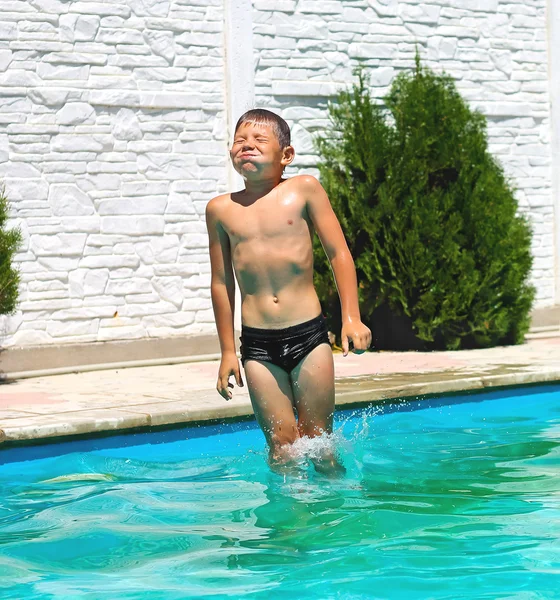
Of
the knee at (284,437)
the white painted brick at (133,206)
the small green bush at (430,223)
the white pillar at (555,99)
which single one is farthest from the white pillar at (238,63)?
the knee at (284,437)

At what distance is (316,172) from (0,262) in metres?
3.34

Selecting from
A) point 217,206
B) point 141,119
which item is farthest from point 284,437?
point 141,119

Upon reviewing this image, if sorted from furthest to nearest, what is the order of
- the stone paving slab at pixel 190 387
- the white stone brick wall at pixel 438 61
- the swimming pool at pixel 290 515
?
1. the white stone brick wall at pixel 438 61
2. the stone paving slab at pixel 190 387
3. the swimming pool at pixel 290 515

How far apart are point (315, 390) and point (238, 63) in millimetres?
5779

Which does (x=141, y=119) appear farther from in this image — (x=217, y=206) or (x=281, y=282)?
(x=281, y=282)

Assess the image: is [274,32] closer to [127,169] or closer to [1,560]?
[127,169]

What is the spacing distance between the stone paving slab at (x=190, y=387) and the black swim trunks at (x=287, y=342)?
1.71 m

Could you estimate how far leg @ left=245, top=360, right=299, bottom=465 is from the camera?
4.78 metres

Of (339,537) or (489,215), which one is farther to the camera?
(489,215)

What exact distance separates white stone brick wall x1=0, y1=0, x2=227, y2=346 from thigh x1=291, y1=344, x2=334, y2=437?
4817mm

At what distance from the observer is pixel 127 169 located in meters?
9.57

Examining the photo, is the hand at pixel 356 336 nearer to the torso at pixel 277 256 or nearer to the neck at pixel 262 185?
the torso at pixel 277 256

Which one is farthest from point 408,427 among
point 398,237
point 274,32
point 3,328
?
point 274,32

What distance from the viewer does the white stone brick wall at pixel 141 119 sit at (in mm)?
9203
